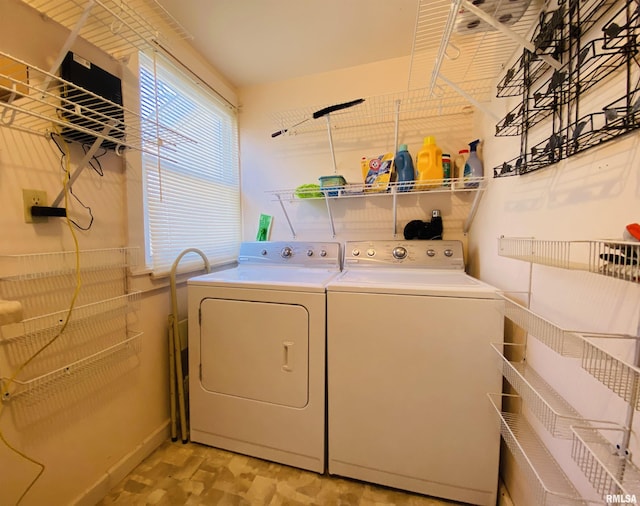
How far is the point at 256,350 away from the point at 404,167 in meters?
1.51

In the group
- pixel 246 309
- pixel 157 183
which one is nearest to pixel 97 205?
pixel 157 183

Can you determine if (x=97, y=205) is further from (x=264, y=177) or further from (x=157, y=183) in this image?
(x=264, y=177)

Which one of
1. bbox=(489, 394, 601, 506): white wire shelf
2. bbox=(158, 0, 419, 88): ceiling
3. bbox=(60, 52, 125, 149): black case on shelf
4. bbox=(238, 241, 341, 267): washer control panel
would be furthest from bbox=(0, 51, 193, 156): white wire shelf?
bbox=(489, 394, 601, 506): white wire shelf

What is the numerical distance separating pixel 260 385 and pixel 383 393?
2.17ft

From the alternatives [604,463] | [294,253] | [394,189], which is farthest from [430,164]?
[604,463]

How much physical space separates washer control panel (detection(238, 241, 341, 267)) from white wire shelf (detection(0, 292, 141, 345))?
86 centimetres

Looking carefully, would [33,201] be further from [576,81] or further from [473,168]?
[473,168]

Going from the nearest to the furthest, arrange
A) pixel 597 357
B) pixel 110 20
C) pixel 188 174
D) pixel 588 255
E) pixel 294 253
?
pixel 597 357 < pixel 588 255 < pixel 110 20 < pixel 188 174 < pixel 294 253

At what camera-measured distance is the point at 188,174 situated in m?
1.89

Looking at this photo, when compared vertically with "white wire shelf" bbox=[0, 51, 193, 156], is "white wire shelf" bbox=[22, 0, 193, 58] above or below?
above

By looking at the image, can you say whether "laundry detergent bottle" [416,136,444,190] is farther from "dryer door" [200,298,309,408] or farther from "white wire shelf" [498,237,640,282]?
"dryer door" [200,298,309,408]

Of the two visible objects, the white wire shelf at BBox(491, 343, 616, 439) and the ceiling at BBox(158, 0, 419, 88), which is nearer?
the white wire shelf at BBox(491, 343, 616, 439)

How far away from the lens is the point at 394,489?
134cm

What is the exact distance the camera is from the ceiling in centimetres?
152
